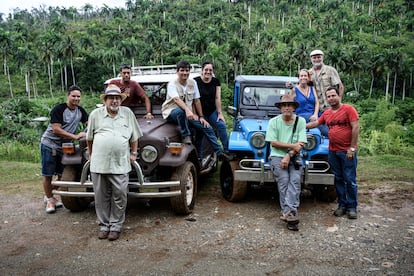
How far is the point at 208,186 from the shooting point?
291 inches

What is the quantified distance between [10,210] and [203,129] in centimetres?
325

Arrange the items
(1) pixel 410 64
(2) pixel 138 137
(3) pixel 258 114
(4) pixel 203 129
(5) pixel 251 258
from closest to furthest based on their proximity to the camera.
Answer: (5) pixel 251 258, (2) pixel 138 137, (4) pixel 203 129, (3) pixel 258 114, (1) pixel 410 64

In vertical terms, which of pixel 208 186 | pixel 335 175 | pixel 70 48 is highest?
pixel 70 48

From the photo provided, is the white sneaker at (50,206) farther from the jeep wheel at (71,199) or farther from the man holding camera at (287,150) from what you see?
the man holding camera at (287,150)

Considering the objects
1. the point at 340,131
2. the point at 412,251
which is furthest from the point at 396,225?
the point at 340,131

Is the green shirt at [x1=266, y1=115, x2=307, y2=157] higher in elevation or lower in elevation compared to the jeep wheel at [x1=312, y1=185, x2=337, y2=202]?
higher

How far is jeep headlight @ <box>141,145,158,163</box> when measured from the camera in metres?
5.32

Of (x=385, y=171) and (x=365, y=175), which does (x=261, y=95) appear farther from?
(x=385, y=171)

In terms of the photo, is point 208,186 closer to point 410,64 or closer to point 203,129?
point 203,129

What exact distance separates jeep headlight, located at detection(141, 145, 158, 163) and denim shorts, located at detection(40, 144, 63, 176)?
1469 millimetres

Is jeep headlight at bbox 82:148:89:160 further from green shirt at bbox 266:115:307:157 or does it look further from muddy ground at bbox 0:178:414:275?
green shirt at bbox 266:115:307:157

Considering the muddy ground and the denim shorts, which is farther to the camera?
the denim shorts

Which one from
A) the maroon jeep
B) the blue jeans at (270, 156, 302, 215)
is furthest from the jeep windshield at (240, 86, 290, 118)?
the blue jeans at (270, 156, 302, 215)

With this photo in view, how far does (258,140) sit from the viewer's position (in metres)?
5.87
